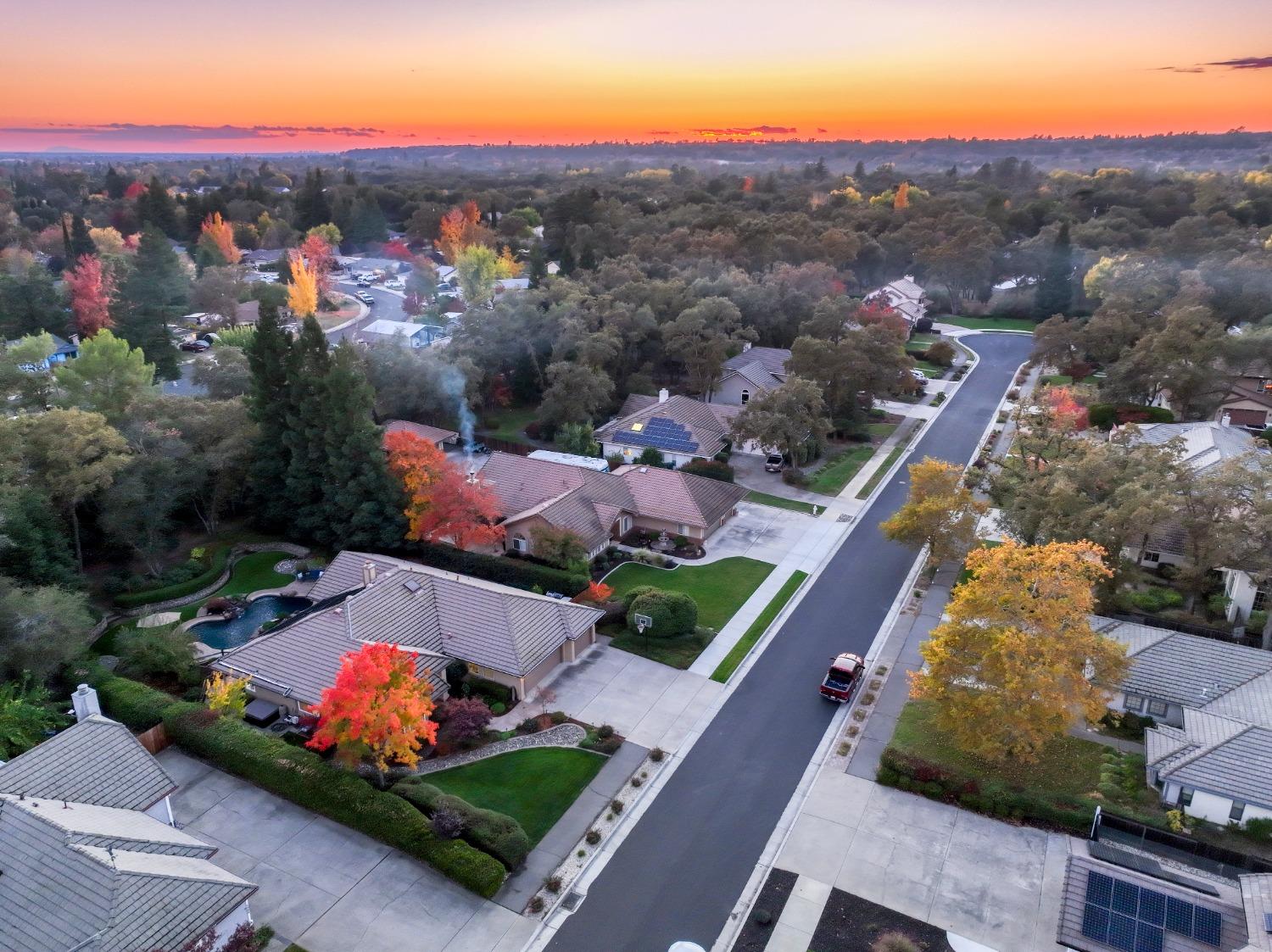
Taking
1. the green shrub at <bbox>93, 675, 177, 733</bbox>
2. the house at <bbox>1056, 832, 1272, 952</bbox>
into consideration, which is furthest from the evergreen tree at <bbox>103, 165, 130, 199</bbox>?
the house at <bbox>1056, 832, 1272, 952</bbox>

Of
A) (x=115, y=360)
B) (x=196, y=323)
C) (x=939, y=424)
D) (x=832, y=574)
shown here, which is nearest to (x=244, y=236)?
(x=196, y=323)

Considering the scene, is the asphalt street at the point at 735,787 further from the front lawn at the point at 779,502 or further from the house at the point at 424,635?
the house at the point at 424,635

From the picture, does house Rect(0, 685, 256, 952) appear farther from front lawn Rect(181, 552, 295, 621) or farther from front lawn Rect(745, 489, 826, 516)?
front lawn Rect(745, 489, 826, 516)

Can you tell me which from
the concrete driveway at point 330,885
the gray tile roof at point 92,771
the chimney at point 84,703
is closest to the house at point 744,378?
the concrete driveway at point 330,885

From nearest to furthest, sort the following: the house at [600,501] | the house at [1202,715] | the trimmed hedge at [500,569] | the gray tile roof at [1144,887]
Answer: the gray tile roof at [1144,887] → the house at [1202,715] → the trimmed hedge at [500,569] → the house at [600,501]

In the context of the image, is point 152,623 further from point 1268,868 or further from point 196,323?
point 196,323

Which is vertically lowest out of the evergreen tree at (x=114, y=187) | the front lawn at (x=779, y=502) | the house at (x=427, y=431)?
the front lawn at (x=779, y=502)

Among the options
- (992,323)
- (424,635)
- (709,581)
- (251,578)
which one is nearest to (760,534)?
(709,581)
